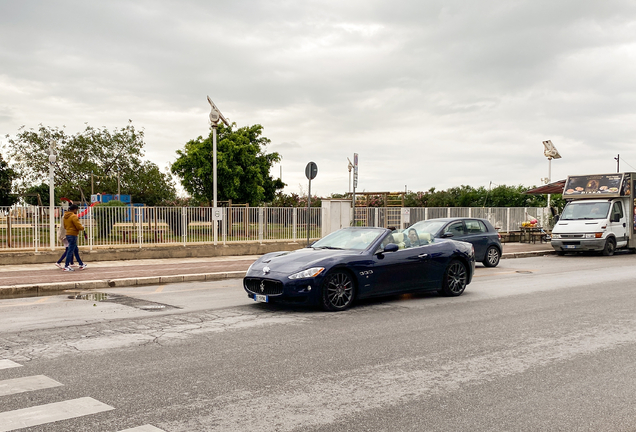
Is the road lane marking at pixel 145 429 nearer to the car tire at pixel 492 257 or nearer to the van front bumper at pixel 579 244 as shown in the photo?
the car tire at pixel 492 257

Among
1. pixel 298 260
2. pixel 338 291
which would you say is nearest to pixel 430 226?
pixel 338 291

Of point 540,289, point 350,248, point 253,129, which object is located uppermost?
point 253,129

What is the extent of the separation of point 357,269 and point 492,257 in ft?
32.1

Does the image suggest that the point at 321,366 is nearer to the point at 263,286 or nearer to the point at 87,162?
the point at 263,286

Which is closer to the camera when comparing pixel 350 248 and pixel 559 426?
pixel 559 426

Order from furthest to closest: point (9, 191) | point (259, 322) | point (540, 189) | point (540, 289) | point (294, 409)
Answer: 1. point (9, 191)
2. point (540, 189)
3. point (540, 289)
4. point (259, 322)
5. point (294, 409)

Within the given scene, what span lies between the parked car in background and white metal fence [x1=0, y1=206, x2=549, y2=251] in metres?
3.83

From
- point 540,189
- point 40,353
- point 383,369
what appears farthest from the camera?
point 540,189

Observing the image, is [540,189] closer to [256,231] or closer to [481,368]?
[256,231]

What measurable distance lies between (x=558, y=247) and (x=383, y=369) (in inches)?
734

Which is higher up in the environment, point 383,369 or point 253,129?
point 253,129

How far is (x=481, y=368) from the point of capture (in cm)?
577

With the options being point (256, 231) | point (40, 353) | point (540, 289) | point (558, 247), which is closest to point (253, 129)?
point (256, 231)

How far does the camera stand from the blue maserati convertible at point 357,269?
29.0ft
